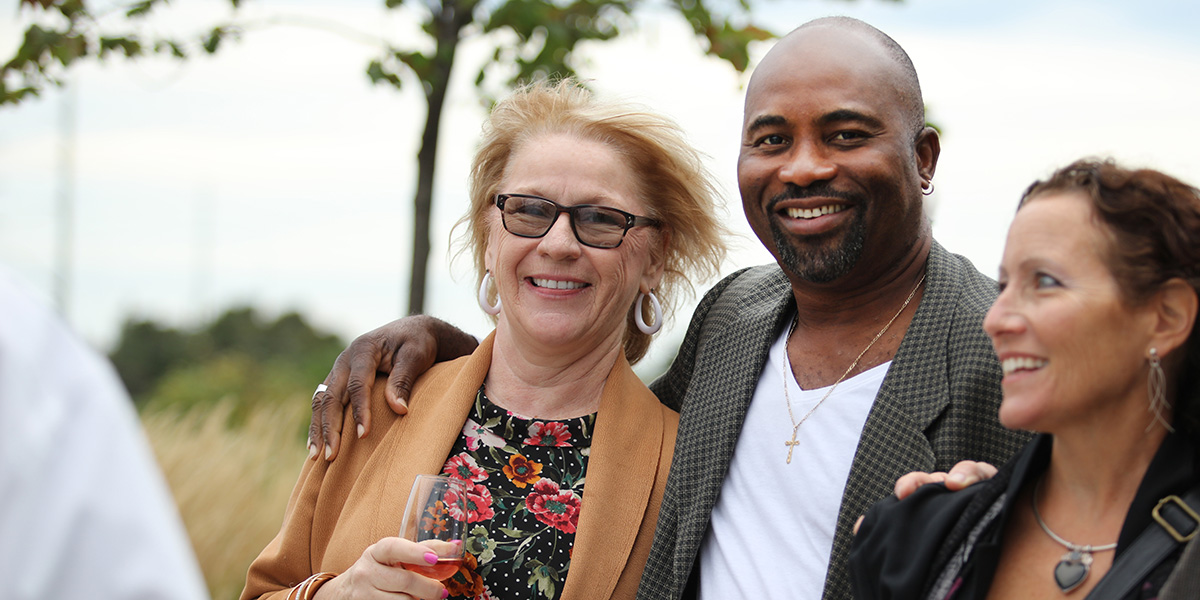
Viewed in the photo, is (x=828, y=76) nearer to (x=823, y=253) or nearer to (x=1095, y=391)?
(x=823, y=253)

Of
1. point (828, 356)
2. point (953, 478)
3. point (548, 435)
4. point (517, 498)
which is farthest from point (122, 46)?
point (953, 478)

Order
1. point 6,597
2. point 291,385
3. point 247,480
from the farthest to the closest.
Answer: point 291,385
point 247,480
point 6,597

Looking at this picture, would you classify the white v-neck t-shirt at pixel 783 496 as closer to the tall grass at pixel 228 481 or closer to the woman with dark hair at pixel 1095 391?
the woman with dark hair at pixel 1095 391

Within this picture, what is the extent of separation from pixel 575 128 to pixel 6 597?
258cm

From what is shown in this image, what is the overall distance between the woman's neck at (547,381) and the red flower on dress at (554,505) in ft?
0.86

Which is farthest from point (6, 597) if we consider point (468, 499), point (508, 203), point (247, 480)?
point (247, 480)

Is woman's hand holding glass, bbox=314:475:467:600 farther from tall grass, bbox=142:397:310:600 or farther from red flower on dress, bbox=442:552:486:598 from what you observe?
tall grass, bbox=142:397:310:600

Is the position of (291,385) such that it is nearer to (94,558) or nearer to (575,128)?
(575,128)

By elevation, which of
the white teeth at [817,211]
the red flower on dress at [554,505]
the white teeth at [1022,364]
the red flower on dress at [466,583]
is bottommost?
the red flower on dress at [466,583]

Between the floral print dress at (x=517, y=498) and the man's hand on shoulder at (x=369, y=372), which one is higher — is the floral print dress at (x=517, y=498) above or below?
below

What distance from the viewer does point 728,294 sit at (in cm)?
338

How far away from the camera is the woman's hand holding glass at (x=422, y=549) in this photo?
2.44 meters

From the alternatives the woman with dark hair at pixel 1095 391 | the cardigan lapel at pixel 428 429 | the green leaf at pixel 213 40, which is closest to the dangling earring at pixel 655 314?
the cardigan lapel at pixel 428 429

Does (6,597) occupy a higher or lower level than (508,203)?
lower
